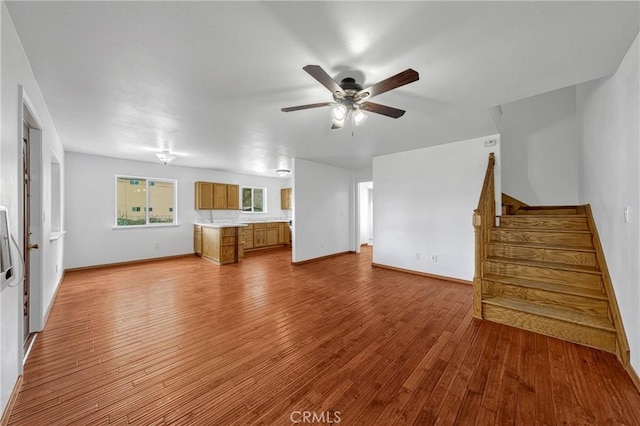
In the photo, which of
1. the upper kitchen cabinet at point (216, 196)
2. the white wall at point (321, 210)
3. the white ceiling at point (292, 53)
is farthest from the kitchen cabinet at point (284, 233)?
the white ceiling at point (292, 53)

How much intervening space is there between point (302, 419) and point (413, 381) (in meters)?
0.85

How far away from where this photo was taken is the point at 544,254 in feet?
9.93

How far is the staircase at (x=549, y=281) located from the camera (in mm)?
2311

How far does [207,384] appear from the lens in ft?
5.74

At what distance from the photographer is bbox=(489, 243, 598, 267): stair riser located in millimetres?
2732

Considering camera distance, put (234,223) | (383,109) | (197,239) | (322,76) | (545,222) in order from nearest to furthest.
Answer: (322,76), (383,109), (545,222), (197,239), (234,223)

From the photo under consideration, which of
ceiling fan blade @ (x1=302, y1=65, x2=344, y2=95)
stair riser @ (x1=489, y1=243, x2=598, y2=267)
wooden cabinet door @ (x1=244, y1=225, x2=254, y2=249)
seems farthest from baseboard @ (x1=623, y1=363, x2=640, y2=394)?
wooden cabinet door @ (x1=244, y1=225, x2=254, y2=249)

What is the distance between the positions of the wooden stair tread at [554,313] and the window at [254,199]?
7007 mm

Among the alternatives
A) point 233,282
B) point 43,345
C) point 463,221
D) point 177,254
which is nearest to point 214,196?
point 177,254

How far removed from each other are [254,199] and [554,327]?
768 centimetres

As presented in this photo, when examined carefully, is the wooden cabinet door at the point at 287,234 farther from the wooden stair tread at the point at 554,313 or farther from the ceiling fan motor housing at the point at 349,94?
the ceiling fan motor housing at the point at 349,94

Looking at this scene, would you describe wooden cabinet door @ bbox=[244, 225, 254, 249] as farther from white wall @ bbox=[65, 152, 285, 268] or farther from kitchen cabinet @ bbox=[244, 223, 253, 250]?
white wall @ bbox=[65, 152, 285, 268]

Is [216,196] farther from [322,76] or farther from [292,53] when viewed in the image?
[322,76]

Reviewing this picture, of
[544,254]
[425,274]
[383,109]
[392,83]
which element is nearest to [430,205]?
[425,274]
